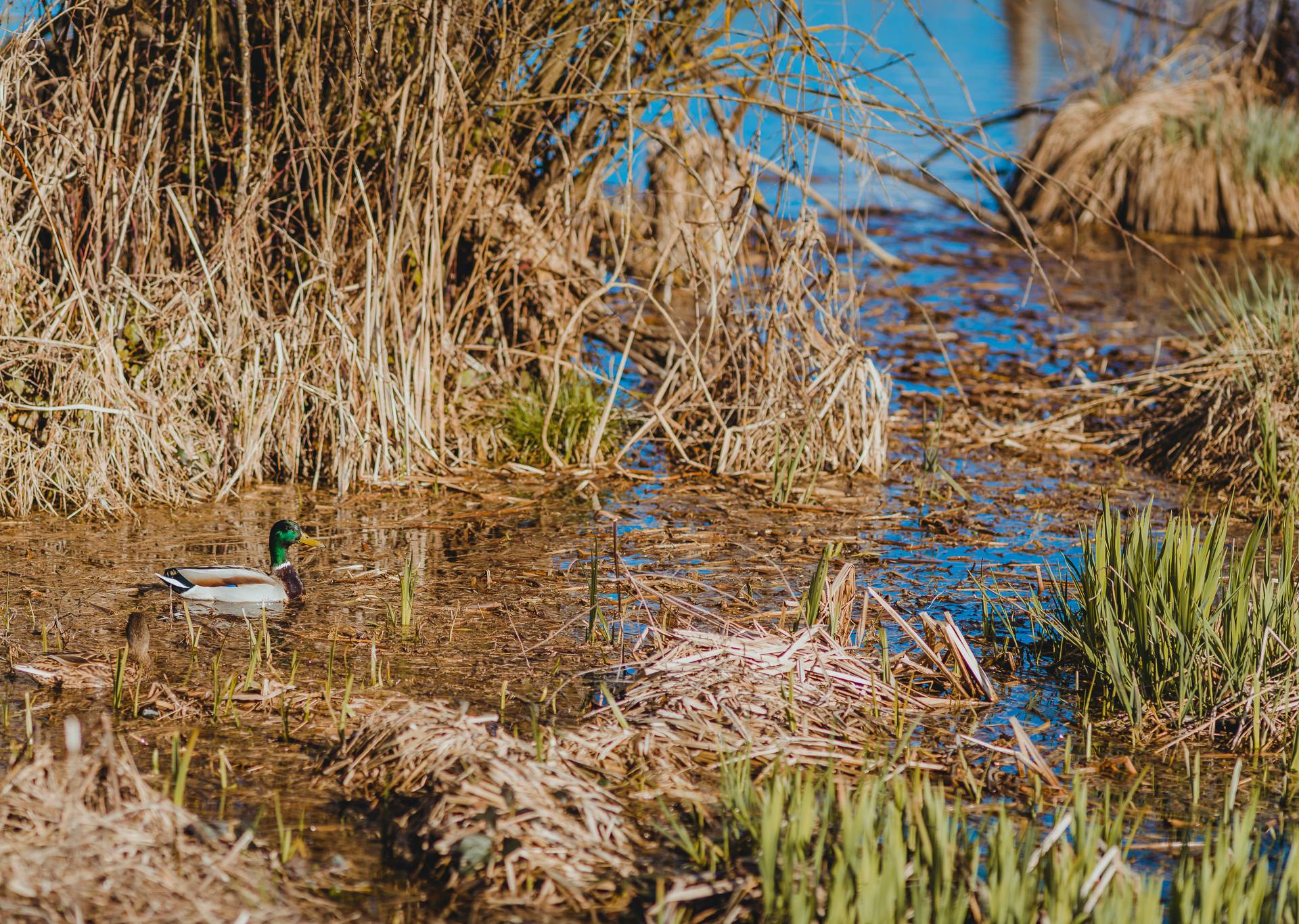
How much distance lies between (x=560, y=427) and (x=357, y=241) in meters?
1.38

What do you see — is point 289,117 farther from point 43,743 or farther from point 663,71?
point 43,743

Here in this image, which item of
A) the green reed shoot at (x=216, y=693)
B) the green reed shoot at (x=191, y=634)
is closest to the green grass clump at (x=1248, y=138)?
the green reed shoot at (x=191, y=634)

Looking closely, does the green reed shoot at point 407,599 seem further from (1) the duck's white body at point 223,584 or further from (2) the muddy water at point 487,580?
(1) the duck's white body at point 223,584

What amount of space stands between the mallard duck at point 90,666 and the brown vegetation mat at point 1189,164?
37.9 ft

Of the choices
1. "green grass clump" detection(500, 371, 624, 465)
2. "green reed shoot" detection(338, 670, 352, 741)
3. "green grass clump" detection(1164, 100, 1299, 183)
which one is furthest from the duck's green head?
"green grass clump" detection(1164, 100, 1299, 183)

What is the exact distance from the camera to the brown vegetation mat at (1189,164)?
46.5 feet

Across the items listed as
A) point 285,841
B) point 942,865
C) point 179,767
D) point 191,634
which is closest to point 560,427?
point 191,634

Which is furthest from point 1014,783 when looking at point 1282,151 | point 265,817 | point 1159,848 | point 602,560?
point 1282,151

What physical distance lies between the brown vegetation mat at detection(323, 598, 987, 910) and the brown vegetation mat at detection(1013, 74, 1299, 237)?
35.2ft

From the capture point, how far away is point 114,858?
3.06 meters

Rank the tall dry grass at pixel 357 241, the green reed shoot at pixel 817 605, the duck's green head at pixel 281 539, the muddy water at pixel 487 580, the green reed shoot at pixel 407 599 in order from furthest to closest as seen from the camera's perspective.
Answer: the tall dry grass at pixel 357 241
the duck's green head at pixel 281 539
the green reed shoot at pixel 407 599
the green reed shoot at pixel 817 605
the muddy water at pixel 487 580

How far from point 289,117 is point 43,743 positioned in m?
3.52

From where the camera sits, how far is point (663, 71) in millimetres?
7098

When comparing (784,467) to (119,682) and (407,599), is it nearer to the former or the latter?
(407,599)
